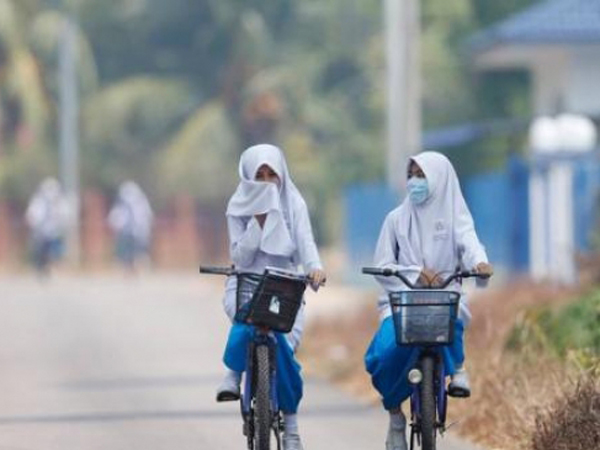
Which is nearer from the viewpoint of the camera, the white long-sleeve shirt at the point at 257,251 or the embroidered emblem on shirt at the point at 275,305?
the embroidered emblem on shirt at the point at 275,305

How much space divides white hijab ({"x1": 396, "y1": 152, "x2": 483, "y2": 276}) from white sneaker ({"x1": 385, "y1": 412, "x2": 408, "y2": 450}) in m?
0.80

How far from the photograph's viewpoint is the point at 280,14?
188ft

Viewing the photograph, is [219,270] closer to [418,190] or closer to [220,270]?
[220,270]

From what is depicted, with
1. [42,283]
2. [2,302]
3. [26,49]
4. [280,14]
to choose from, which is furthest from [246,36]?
[2,302]

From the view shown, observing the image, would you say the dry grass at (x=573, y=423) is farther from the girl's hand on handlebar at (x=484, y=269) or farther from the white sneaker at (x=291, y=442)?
the white sneaker at (x=291, y=442)

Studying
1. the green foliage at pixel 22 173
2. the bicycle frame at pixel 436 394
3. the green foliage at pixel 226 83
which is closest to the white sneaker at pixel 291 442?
the bicycle frame at pixel 436 394

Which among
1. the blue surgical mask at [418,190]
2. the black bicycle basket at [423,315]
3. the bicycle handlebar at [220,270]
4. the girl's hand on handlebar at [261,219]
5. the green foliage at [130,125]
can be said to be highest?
the green foliage at [130,125]

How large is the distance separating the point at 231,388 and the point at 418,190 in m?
1.39

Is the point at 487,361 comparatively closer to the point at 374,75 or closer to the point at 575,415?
the point at 575,415

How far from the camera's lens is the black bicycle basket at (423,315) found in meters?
11.4

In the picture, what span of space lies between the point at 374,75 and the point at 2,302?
21803 millimetres

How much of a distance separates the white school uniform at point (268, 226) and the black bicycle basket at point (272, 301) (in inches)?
11.4

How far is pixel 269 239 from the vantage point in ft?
39.6

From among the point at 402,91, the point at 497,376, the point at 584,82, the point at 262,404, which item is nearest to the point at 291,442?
the point at 262,404
